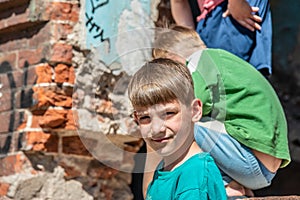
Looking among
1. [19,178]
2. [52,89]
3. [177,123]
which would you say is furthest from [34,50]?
[177,123]

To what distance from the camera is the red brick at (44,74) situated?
135 inches

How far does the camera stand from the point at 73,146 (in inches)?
138

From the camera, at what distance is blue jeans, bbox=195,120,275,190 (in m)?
2.55

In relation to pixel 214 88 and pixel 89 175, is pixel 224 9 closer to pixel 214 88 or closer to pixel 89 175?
pixel 214 88

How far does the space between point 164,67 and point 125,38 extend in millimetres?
1184

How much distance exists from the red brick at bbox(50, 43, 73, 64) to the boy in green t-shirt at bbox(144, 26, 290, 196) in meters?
0.83

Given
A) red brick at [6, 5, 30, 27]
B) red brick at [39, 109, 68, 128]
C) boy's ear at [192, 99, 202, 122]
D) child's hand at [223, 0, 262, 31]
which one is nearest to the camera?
boy's ear at [192, 99, 202, 122]

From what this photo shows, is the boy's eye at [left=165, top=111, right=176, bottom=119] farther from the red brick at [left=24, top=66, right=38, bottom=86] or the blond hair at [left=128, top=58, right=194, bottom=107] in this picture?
the red brick at [left=24, top=66, right=38, bottom=86]

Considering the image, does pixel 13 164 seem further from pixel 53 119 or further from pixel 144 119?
pixel 144 119

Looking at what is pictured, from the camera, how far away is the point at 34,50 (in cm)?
351

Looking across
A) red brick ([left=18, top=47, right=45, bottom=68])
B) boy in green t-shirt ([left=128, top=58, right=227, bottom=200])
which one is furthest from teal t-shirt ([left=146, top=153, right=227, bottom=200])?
red brick ([left=18, top=47, right=45, bottom=68])

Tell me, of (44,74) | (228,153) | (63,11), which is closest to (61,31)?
(63,11)

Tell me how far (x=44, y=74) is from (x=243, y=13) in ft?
3.12

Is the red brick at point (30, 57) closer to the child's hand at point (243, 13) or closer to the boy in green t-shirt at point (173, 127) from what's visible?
the child's hand at point (243, 13)
